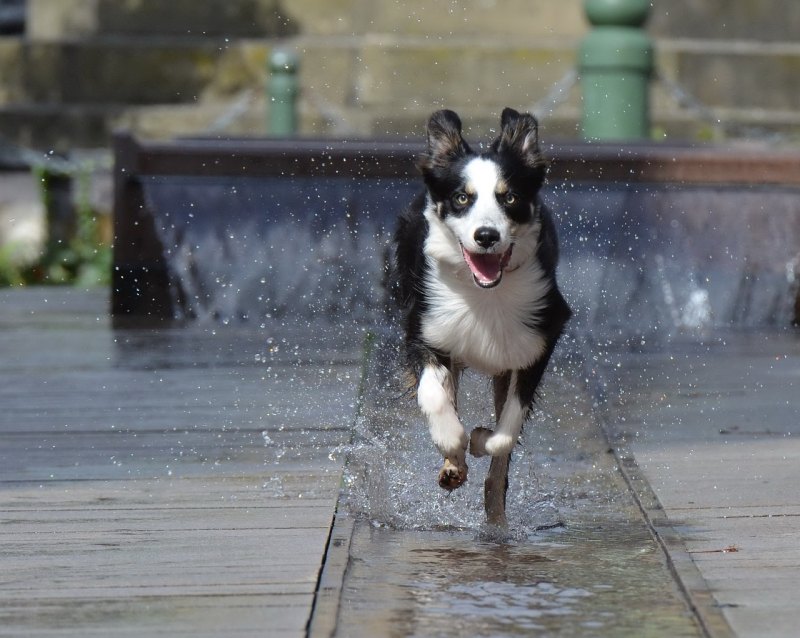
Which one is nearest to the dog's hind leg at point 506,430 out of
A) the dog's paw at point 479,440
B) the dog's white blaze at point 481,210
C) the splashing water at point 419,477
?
the dog's paw at point 479,440

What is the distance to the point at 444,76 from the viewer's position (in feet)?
55.7

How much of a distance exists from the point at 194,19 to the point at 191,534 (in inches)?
522

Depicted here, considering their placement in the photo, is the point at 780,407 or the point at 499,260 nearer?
the point at 499,260

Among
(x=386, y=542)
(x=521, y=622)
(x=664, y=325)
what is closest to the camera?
(x=521, y=622)

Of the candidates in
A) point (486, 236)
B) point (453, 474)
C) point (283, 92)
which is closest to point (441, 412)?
point (453, 474)

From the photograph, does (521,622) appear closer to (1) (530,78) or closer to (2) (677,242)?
(2) (677,242)

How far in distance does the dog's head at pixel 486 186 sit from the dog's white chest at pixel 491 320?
0.11 m

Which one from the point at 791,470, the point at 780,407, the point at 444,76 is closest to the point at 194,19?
the point at 444,76

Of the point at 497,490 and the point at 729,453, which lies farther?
the point at 729,453

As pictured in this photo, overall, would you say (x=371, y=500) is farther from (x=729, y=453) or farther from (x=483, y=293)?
(x=729, y=453)

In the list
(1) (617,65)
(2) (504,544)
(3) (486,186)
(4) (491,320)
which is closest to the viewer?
(2) (504,544)

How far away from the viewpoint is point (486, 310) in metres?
5.79

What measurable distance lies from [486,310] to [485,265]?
0.72ft

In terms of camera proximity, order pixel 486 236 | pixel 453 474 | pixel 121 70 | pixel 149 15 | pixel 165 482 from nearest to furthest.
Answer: pixel 486 236
pixel 453 474
pixel 165 482
pixel 121 70
pixel 149 15
